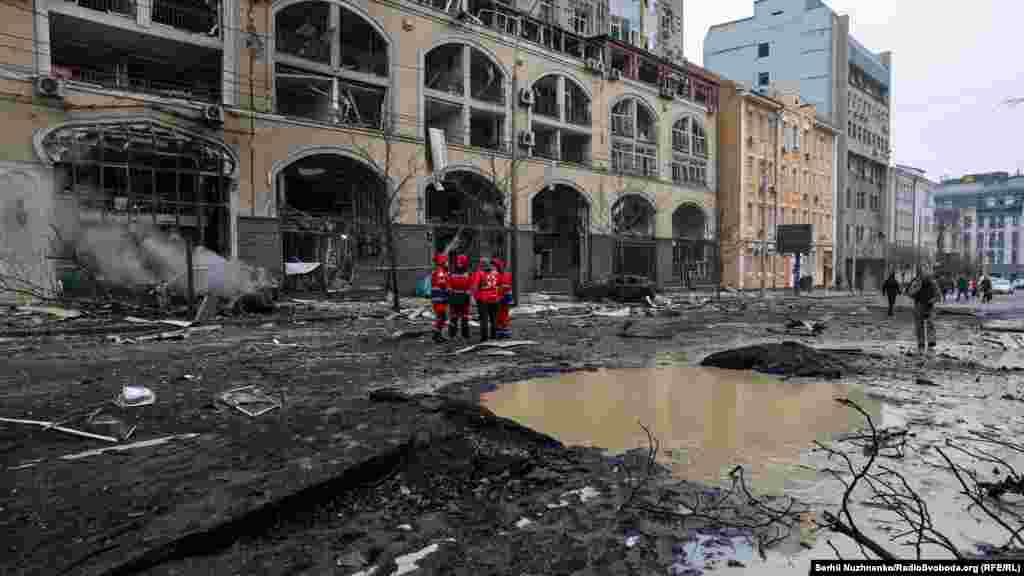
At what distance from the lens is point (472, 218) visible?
110 ft

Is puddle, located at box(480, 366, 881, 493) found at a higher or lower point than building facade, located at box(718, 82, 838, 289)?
lower

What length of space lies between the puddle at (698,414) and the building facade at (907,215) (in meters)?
70.4

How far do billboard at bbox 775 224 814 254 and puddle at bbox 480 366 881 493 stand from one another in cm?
3878

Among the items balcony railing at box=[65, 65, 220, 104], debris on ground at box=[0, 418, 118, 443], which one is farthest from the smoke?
debris on ground at box=[0, 418, 118, 443]

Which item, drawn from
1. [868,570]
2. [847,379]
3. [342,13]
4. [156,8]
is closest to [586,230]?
[342,13]

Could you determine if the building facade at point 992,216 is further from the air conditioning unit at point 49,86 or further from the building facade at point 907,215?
the air conditioning unit at point 49,86

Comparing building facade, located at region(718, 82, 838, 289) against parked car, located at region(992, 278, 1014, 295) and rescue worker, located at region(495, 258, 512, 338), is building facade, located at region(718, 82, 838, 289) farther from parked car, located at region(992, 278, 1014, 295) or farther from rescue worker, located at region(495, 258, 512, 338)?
rescue worker, located at region(495, 258, 512, 338)

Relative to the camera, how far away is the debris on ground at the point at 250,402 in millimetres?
5688

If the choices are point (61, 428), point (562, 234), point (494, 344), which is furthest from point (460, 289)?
point (562, 234)

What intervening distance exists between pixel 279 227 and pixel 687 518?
23.8 m

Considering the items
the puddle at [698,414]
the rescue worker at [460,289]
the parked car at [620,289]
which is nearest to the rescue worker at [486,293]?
the rescue worker at [460,289]

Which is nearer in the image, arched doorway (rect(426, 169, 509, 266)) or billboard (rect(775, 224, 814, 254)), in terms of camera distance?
arched doorway (rect(426, 169, 509, 266))

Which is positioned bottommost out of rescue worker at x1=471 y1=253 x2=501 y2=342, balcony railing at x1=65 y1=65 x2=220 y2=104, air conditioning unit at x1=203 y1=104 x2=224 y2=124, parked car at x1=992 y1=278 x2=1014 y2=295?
parked car at x1=992 y1=278 x2=1014 y2=295

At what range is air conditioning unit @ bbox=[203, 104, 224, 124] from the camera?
70.9 feet
